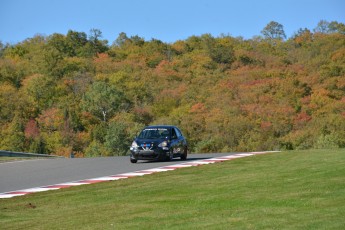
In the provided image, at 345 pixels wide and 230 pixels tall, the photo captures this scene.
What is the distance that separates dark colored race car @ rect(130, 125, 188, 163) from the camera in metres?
27.1

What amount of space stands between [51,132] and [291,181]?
7643 cm

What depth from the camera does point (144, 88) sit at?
10506 cm

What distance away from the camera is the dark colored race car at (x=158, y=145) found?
27062 mm

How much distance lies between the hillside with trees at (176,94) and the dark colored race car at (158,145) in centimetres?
4044

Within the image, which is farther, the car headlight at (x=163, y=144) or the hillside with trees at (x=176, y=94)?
the hillside with trees at (x=176, y=94)

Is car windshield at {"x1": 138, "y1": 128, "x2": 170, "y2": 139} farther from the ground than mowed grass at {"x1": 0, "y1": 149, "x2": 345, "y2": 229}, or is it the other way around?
car windshield at {"x1": 138, "y1": 128, "x2": 170, "y2": 139}

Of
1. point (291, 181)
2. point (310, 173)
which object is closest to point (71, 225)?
point (291, 181)

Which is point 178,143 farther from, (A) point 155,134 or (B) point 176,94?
(B) point 176,94

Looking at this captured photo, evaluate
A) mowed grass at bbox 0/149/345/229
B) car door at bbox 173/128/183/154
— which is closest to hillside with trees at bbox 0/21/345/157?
car door at bbox 173/128/183/154

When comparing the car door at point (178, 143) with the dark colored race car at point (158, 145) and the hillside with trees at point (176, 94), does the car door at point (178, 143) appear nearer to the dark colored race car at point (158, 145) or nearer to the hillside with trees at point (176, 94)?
the dark colored race car at point (158, 145)

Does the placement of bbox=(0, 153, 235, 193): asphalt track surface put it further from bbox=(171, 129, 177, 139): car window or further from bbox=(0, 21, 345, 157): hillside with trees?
bbox=(0, 21, 345, 157): hillside with trees

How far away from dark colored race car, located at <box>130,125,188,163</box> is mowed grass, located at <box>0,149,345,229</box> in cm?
734

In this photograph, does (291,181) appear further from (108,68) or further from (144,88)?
(108,68)

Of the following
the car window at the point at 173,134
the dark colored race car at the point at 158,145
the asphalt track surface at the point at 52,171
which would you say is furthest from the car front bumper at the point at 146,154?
the car window at the point at 173,134
